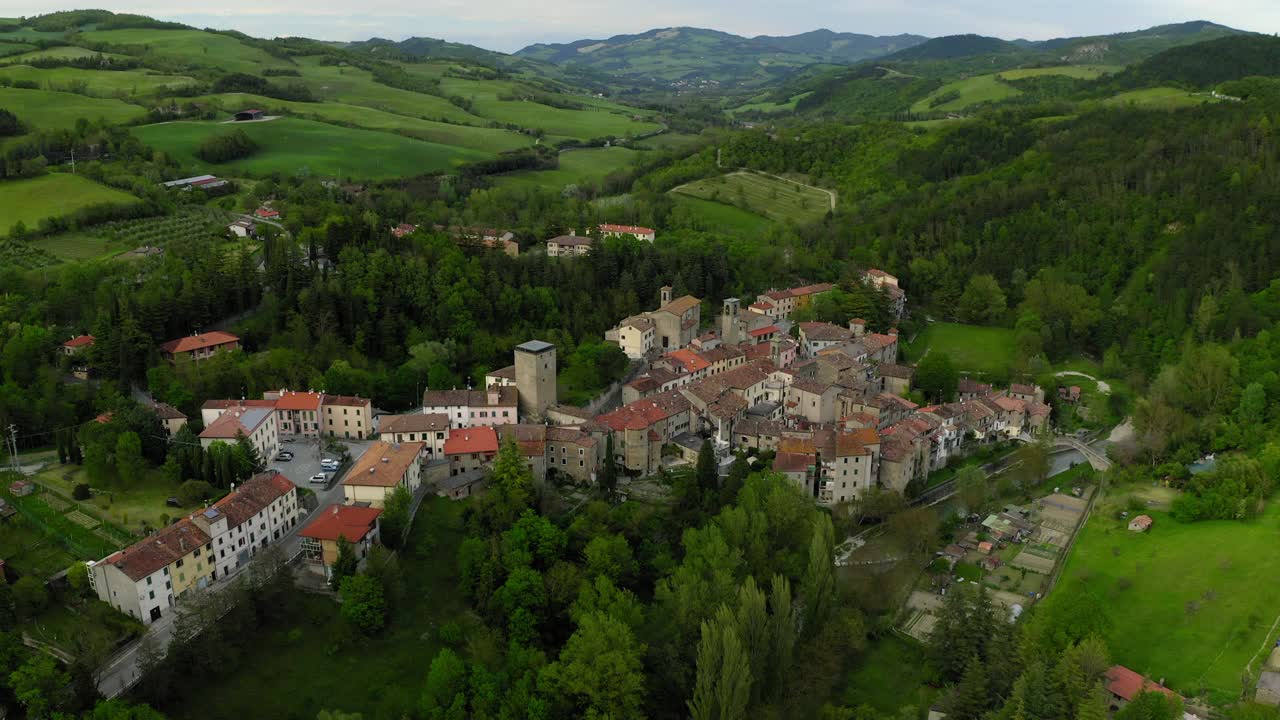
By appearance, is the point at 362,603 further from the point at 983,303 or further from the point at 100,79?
the point at 100,79

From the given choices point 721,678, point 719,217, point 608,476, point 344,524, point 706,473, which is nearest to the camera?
point 721,678

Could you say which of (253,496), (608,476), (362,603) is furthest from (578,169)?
(362,603)

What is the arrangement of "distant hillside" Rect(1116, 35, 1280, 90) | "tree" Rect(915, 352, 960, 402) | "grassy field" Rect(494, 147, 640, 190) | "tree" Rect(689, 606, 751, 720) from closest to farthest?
"tree" Rect(689, 606, 751, 720) < "tree" Rect(915, 352, 960, 402) < "grassy field" Rect(494, 147, 640, 190) < "distant hillside" Rect(1116, 35, 1280, 90)

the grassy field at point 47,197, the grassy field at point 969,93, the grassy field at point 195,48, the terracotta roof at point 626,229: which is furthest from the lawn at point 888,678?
the grassy field at point 969,93

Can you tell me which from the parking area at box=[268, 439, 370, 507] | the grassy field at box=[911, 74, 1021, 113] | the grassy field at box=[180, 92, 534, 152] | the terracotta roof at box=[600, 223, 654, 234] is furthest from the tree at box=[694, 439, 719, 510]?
the grassy field at box=[911, 74, 1021, 113]

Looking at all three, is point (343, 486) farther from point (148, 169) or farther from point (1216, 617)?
point (148, 169)

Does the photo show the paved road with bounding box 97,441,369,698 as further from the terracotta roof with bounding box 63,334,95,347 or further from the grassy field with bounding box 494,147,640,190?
the grassy field with bounding box 494,147,640,190
